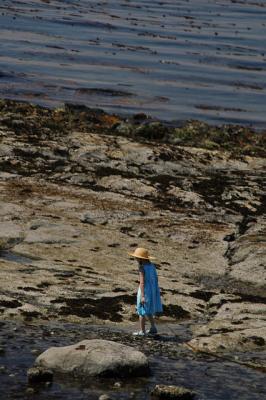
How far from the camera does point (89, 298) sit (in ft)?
80.6

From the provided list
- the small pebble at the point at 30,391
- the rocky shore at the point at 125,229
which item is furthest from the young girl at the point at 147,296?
the small pebble at the point at 30,391

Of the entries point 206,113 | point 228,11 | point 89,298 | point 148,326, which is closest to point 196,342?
point 148,326

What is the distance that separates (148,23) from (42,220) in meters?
74.6

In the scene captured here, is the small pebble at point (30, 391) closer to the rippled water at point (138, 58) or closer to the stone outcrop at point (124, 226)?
the stone outcrop at point (124, 226)

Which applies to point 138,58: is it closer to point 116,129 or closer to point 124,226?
point 116,129

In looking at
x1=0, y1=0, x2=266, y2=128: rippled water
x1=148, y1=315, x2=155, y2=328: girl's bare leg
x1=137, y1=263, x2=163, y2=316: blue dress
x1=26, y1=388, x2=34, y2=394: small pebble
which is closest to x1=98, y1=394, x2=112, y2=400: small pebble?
x1=26, y1=388, x2=34, y2=394: small pebble

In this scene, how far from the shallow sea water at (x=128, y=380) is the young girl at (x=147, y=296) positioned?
0.44m

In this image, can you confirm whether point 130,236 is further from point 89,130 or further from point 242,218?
point 89,130

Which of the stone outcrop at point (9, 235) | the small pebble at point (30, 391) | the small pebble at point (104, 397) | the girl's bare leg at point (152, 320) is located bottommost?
the stone outcrop at point (9, 235)

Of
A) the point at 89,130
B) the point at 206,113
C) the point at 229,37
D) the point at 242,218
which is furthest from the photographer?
the point at 229,37

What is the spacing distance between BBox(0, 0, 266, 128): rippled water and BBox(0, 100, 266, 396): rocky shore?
20.6 m

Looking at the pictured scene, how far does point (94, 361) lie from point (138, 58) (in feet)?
206

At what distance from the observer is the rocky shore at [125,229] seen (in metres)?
24.1

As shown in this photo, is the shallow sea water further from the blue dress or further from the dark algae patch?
the dark algae patch
